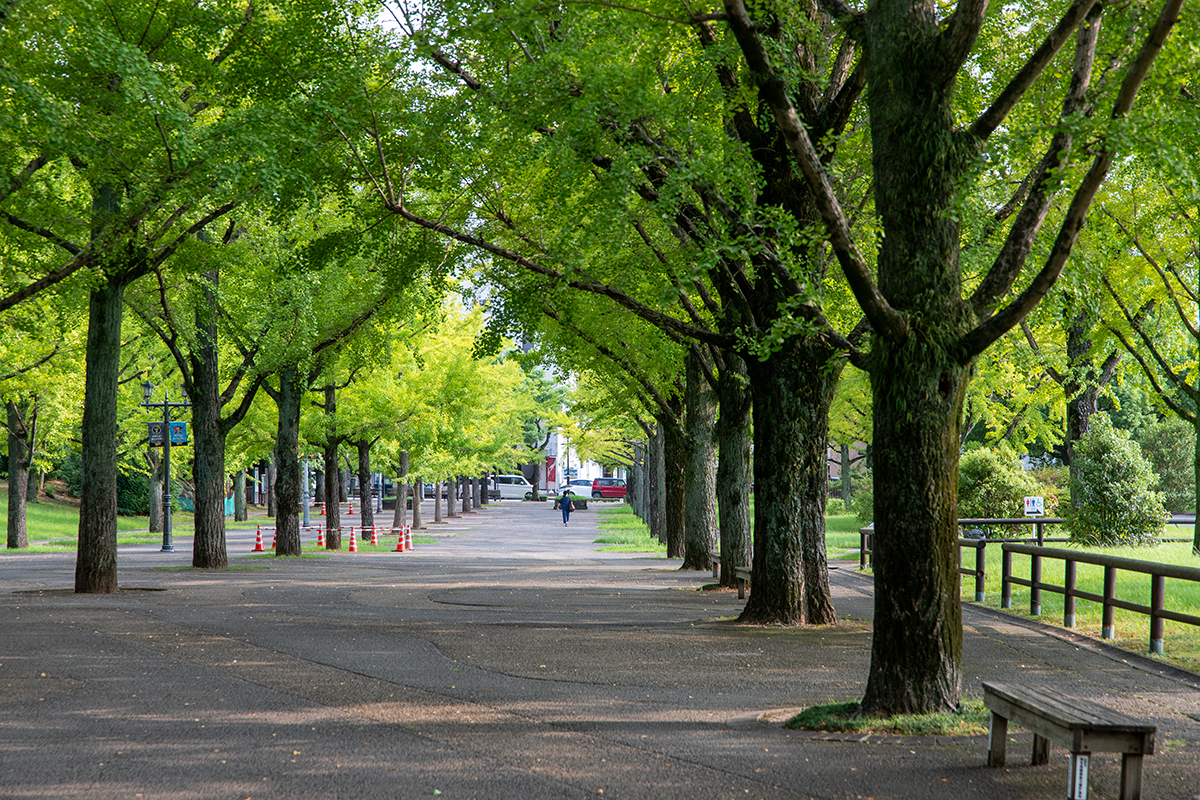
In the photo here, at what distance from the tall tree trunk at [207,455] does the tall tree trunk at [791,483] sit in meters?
13.2

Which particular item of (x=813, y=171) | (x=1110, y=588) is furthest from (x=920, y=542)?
(x=1110, y=588)

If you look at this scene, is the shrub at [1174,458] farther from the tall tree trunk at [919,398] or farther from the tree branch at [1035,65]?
the tall tree trunk at [919,398]

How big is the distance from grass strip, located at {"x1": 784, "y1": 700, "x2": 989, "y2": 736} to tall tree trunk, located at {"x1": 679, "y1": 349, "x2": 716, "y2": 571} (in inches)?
494

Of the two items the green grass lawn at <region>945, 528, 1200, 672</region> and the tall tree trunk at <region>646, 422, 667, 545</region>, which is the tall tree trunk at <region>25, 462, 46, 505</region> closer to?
the tall tree trunk at <region>646, 422, 667, 545</region>

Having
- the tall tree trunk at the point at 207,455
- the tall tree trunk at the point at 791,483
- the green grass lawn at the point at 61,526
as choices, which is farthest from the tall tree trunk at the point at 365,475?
the tall tree trunk at the point at 791,483

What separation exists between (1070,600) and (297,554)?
19.4m

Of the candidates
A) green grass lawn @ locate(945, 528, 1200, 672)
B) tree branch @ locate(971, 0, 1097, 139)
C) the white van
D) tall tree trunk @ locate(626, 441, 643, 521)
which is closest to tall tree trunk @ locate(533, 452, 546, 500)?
the white van

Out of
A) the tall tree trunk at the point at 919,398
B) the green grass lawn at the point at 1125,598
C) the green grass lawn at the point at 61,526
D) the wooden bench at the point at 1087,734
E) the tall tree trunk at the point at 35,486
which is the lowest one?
the green grass lawn at the point at 61,526

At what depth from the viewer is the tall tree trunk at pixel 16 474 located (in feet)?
96.3

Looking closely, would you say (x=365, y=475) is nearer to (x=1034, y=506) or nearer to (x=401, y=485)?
(x=401, y=485)

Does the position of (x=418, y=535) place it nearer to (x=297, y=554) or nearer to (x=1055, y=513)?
(x=297, y=554)

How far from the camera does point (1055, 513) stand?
31109mm

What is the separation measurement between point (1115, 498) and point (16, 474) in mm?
29525

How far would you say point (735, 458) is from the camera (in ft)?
54.2
